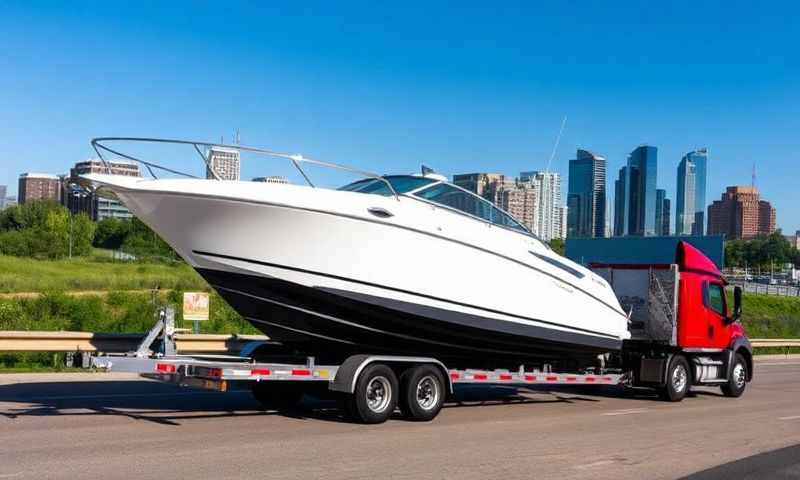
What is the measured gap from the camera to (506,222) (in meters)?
13.8

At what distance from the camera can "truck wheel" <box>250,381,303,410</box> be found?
1300cm

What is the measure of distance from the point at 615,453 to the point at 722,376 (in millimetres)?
8708

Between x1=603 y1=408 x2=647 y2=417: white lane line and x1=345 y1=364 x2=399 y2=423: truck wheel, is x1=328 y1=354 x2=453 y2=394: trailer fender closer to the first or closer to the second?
x1=345 y1=364 x2=399 y2=423: truck wheel

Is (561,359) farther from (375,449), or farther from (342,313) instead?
(375,449)

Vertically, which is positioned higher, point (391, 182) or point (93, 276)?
point (391, 182)

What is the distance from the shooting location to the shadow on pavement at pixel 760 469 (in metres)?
9.01

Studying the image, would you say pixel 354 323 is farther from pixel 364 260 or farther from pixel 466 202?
pixel 466 202

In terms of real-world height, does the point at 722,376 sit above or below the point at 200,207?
below

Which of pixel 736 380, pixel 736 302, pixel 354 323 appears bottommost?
pixel 736 380

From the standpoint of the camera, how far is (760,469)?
31.2ft

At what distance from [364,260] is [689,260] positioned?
810cm

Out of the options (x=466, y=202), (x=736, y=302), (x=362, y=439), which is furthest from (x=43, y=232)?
(x=362, y=439)

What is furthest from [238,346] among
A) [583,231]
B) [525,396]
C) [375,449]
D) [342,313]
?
[583,231]

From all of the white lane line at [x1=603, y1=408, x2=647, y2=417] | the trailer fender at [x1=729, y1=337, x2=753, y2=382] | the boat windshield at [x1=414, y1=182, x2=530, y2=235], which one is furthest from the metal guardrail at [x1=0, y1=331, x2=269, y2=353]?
the trailer fender at [x1=729, y1=337, x2=753, y2=382]
